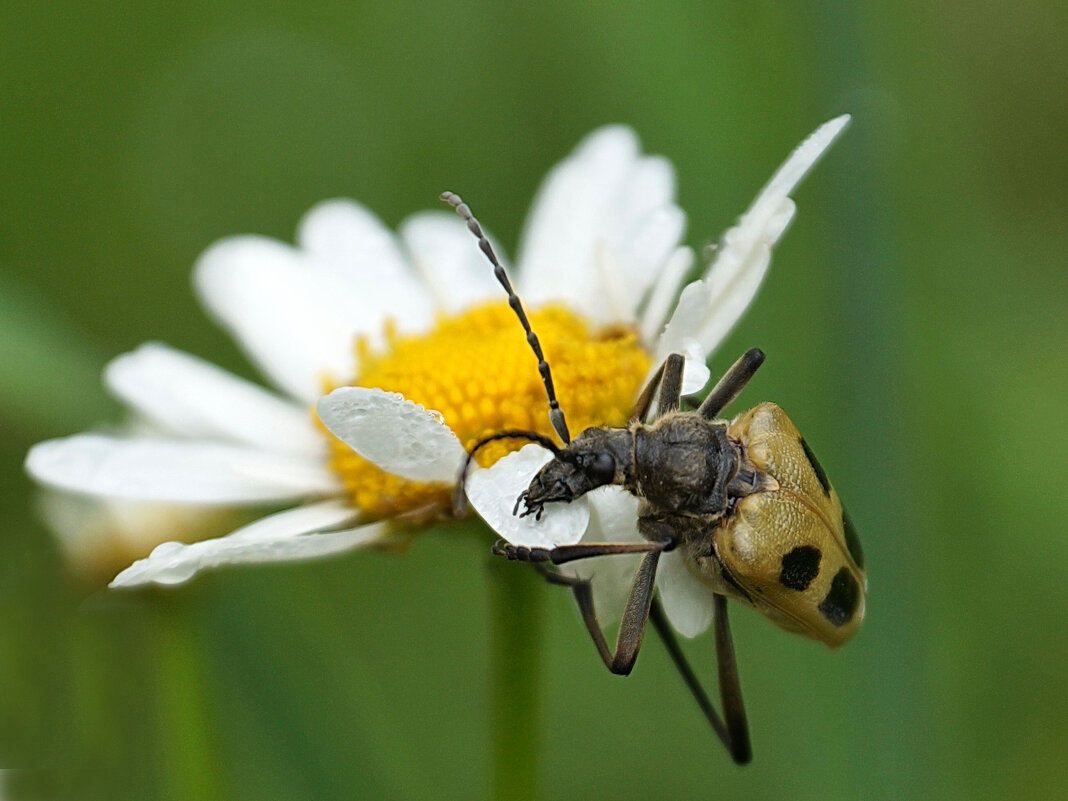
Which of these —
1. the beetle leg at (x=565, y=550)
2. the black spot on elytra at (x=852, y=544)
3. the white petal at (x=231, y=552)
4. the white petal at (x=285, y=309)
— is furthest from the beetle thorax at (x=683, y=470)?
the white petal at (x=285, y=309)

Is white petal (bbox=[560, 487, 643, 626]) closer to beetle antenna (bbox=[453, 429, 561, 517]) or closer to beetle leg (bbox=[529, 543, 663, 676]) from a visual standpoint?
beetle leg (bbox=[529, 543, 663, 676])

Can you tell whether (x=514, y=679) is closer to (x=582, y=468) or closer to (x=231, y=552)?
(x=582, y=468)

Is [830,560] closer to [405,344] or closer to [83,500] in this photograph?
[405,344]

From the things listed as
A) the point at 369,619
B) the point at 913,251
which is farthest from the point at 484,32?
the point at 369,619

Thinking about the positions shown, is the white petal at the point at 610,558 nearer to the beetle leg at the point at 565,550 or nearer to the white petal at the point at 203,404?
the beetle leg at the point at 565,550

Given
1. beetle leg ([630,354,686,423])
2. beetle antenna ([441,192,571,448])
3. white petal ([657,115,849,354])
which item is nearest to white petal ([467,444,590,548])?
beetle antenna ([441,192,571,448])
